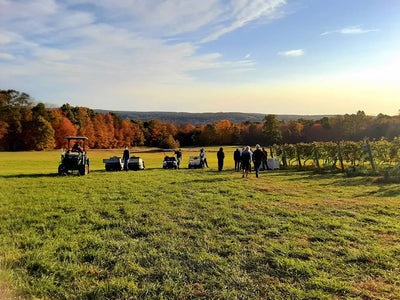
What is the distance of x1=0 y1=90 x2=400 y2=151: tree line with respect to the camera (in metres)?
66.9

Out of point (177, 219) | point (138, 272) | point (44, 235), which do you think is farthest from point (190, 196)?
point (138, 272)

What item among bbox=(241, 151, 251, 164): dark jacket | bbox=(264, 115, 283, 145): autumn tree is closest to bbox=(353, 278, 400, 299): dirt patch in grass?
bbox=(241, 151, 251, 164): dark jacket

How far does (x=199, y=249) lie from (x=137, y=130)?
101 meters

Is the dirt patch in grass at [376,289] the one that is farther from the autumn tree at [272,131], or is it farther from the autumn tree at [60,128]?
the autumn tree at [272,131]

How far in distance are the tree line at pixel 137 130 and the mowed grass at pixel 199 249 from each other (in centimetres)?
6634

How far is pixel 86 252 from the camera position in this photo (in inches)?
212

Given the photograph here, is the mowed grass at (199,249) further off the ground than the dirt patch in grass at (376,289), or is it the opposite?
the mowed grass at (199,249)

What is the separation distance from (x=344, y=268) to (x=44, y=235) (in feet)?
18.9

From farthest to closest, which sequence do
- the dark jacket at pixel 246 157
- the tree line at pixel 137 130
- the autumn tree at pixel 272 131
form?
1. the autumn tree at pixel 272 131
2. the tree line at pixel 137 130
3. the dark jacket at pixel 246 157

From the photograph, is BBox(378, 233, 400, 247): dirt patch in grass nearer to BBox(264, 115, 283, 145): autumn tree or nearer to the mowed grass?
the mowed grass

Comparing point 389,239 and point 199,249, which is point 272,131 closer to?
point 389,239

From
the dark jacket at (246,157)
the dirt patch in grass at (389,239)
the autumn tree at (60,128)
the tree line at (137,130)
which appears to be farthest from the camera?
the autumn tree at (60,128)

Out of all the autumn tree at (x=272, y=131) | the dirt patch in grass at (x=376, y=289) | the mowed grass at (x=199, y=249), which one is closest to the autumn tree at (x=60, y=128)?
the autumn tree at (x=272, y=131)

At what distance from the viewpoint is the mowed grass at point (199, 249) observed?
418cm
